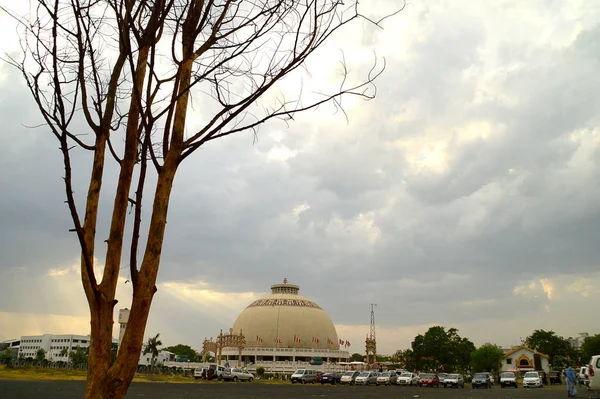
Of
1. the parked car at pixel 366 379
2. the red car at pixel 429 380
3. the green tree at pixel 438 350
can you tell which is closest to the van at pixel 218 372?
the parked car at pixel 366 379

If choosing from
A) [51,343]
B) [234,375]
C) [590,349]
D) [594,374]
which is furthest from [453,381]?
[51,343]

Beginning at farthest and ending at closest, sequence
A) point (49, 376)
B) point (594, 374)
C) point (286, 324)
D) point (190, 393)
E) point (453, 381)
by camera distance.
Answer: point (286, 324) → point (453, 381) → point (49, 376) → point (190, 393) → point (594, 374)

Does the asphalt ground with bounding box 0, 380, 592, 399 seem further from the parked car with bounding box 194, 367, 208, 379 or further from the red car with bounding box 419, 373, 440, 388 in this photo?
the parked car with bounding box 194, 367, 208, 379

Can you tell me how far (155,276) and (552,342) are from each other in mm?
90697

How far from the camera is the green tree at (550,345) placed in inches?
3130

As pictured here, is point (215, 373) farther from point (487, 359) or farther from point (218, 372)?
point (487, 359)

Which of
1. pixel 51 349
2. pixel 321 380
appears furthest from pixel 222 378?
pixel 51 349

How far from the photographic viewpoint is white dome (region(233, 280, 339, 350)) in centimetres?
9381

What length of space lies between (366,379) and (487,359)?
43.3m

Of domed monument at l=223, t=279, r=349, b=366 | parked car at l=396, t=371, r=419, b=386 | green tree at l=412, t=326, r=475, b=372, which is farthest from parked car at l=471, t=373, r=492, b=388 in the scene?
domed monument at l=223, t=279, r=349, b=366

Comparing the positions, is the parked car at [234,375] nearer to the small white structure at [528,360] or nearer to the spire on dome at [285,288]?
the small white structure at [528,360]

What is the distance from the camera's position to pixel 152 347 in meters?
81.8

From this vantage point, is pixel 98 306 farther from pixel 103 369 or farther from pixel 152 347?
pixel 152 347

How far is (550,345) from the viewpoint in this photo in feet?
263
